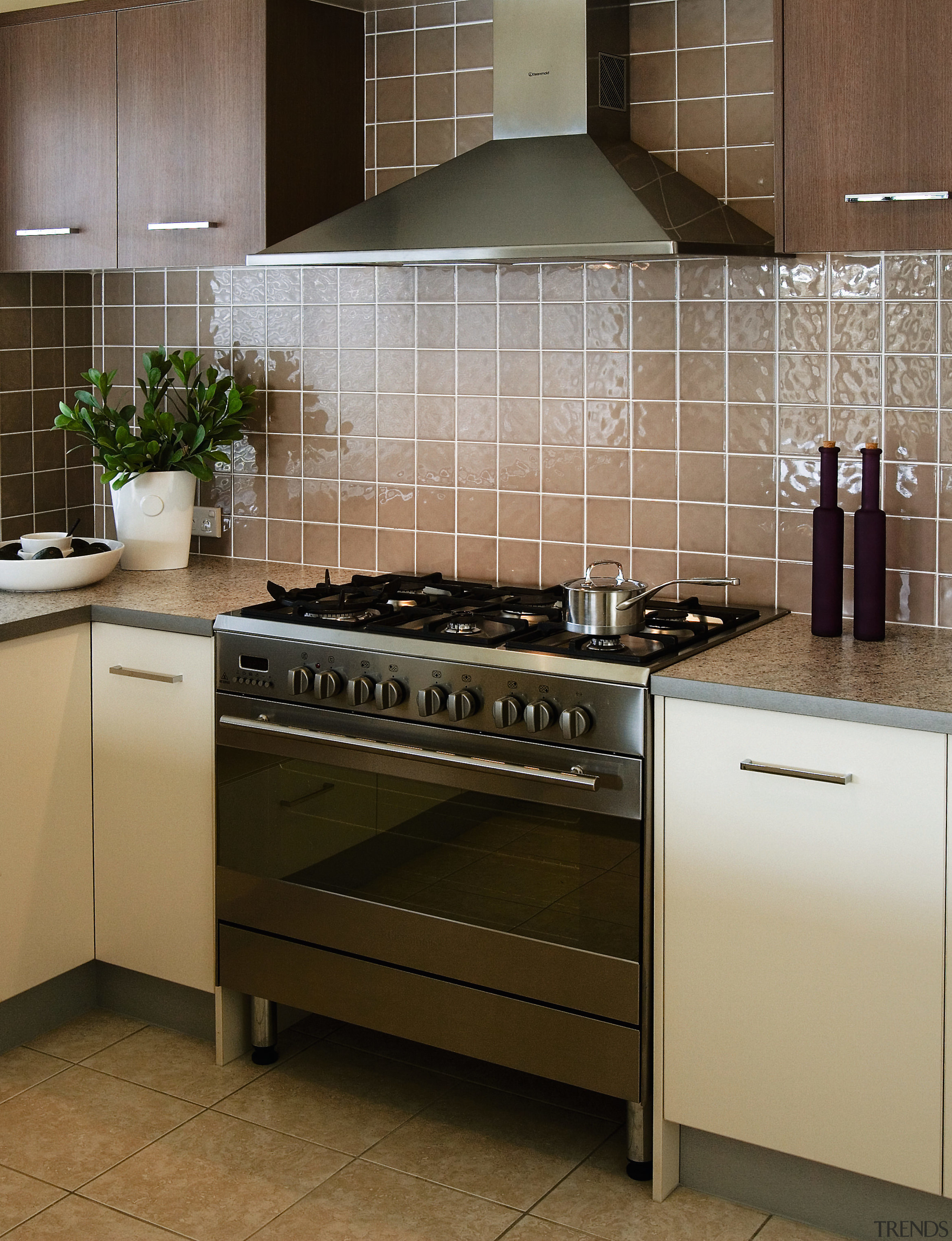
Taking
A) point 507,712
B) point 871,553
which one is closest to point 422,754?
point 507,712

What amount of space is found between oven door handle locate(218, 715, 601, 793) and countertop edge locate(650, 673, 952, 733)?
21 centimetres

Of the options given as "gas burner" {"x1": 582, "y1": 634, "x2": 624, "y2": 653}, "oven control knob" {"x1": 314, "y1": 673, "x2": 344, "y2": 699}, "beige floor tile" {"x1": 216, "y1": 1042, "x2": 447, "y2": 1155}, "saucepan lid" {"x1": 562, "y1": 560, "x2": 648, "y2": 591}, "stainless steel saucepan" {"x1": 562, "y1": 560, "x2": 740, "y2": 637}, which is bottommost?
"beige floor tile" {"x1": 216, "y1": 1042, "x2": 447, "y2": 1155}

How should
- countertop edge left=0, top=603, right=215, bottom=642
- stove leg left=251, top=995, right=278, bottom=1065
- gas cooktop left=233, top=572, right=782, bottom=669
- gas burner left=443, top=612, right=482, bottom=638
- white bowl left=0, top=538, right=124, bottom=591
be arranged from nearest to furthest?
1. gas cooktop left=233, top=572, right=782, bottom=669
2. gas burner left=443, top=612, right=482, bottom=638
3. countertop edge left=0, top=603, right=215, bottom=642
4. stove leg left=251, top=995, right=278, bottom=1065
5. white bowl left=0, top=538, right=124, bottom=591

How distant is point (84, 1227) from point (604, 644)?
1.35 meters

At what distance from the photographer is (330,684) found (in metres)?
2.55

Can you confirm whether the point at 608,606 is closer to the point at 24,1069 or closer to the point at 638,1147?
the point at 638,1147

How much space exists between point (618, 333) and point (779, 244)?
1.95 feet

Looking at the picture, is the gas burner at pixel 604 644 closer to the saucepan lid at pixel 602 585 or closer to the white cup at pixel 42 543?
the saucepan lid at pixel 602 585

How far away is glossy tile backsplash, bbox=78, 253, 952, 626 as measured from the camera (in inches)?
103

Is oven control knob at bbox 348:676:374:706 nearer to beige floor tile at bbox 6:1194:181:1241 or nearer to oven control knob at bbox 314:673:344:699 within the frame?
oven control knob at bbox 314:673:344:699

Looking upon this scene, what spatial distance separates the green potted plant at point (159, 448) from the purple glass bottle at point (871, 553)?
5.01 feet

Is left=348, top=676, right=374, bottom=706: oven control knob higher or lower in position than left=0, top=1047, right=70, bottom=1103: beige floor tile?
higher

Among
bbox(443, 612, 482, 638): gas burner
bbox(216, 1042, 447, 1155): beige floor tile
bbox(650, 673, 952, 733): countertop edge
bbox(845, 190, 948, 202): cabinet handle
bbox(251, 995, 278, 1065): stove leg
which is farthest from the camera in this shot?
bbox(251, 995, 278, 1065): stove leg

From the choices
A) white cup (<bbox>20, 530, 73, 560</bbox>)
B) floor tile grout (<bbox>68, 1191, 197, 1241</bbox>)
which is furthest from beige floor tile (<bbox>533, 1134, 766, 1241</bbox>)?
white cup (<bbox>20, 530, 73, 560</bbox>)
